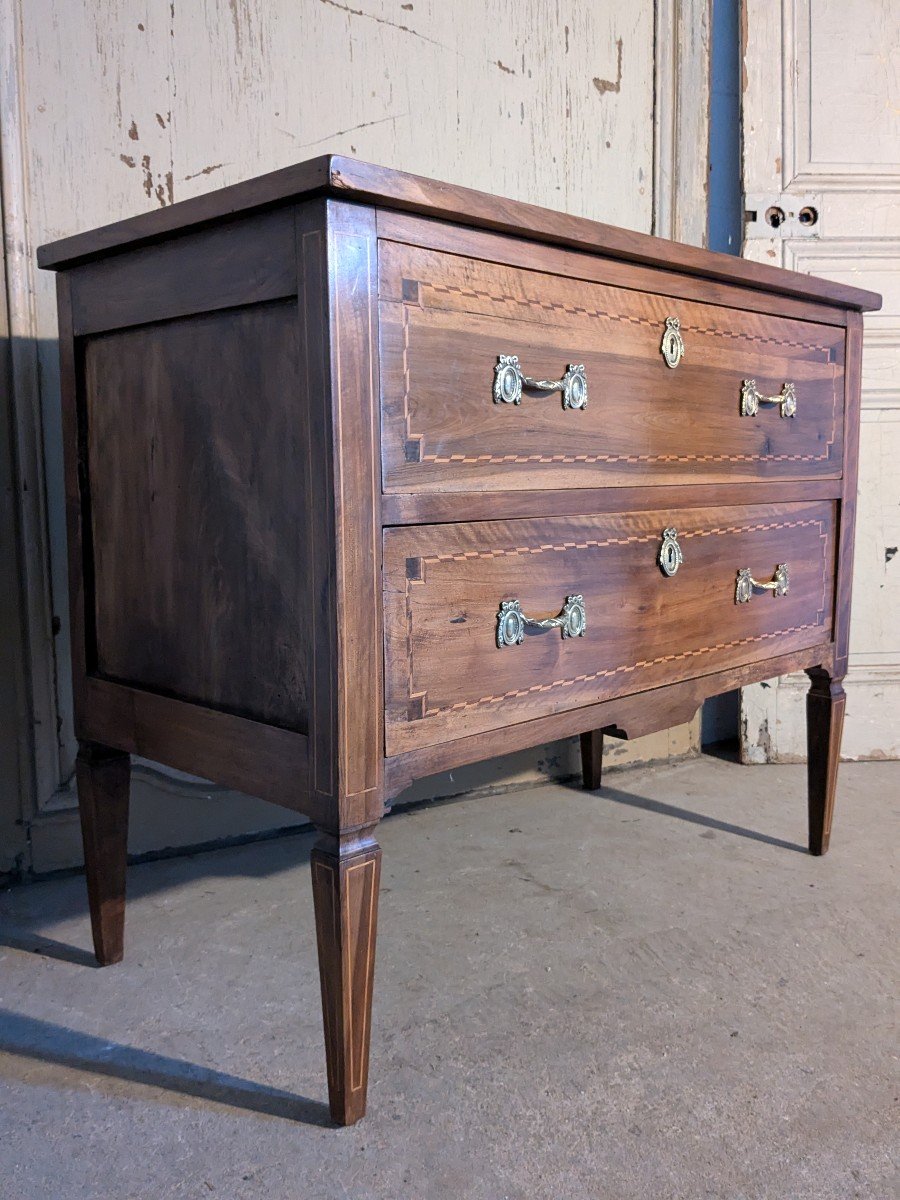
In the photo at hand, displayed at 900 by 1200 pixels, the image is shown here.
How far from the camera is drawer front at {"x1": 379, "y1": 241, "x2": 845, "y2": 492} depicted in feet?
3.84

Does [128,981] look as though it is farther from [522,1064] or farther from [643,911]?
[643,911]

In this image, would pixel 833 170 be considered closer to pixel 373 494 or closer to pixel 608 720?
pixel 608 720

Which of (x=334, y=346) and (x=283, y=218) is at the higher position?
(x=283, y=218)

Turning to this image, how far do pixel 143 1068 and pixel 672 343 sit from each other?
1.19 meters

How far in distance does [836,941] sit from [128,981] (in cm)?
107

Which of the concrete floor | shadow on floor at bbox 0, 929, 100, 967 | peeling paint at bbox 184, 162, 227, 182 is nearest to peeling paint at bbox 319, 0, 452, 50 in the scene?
peeling paint at bbox 184, 162, 227, 182

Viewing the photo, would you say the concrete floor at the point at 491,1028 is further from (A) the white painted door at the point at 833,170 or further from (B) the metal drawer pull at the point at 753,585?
(A) the white painted door at the point at 833,170

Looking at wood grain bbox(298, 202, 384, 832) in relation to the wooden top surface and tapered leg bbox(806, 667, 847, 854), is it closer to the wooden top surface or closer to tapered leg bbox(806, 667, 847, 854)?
the wooden top surface

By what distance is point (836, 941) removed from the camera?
65.6 inches

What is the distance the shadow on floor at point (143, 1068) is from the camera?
1.25 metres

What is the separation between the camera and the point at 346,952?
3.83ft

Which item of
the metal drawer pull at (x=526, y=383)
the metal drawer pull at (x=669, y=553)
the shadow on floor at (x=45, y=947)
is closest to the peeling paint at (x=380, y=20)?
the metal drawer pull at (x=526, y=383)

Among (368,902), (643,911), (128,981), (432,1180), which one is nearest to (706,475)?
(643,911)

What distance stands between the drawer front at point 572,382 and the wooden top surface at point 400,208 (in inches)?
1.9
